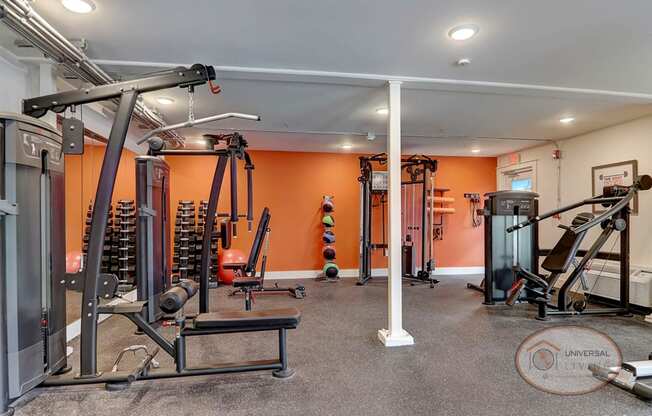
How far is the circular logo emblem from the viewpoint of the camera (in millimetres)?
2453

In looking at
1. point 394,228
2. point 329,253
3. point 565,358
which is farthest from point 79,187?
point 565,358

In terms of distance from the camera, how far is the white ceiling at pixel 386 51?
2178 mm

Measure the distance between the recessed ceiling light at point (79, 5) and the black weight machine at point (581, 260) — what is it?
4732 mm

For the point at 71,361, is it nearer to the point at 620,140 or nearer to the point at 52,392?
the point at 52,392

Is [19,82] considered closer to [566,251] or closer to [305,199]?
[305,199]

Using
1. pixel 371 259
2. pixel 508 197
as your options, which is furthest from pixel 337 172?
pixel 508 197

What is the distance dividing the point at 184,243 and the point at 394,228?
4.12m

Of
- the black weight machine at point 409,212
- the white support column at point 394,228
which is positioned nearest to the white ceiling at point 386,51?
the white support column at point 394,228

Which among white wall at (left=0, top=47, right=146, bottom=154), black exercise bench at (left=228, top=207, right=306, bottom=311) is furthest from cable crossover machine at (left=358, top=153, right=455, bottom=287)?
white wall at (left=0, top=47, right=146, bottom=154)

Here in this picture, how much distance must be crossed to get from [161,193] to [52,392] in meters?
2.13

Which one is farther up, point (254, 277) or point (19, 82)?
point (19, 82)

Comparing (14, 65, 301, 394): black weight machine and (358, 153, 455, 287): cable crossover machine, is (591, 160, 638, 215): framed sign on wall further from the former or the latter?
(14, 65, 301, 394): black weight machine

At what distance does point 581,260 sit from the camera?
167 inches

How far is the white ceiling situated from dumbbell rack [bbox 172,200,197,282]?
204 cm
